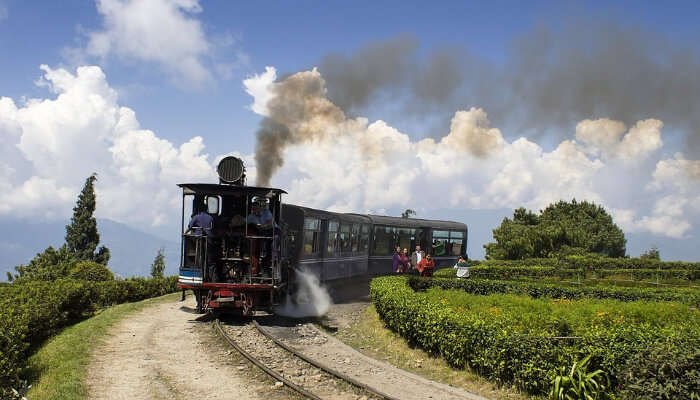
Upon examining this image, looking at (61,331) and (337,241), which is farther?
(337,241)

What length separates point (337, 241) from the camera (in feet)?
86.0

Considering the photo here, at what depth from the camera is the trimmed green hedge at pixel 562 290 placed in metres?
18.7

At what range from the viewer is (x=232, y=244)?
16984 mm

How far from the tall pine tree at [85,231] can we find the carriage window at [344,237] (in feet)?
123

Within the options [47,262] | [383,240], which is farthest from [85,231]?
[383,240]

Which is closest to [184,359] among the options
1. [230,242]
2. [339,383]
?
[339,383]

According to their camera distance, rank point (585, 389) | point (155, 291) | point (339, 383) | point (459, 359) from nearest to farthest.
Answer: point (585, 389) → point (339, 383) → point (459, 359) → point (155, 291)

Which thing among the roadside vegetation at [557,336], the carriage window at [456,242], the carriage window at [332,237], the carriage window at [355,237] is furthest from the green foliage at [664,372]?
the carriage window at [456,242]

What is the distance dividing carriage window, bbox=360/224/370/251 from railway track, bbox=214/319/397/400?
15.0 metres

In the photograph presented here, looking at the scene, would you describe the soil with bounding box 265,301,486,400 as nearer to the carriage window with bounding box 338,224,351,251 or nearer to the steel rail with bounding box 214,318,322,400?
the steel rail with bounding box 214,318,322,400

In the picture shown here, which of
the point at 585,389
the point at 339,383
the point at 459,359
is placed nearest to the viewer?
the point at 585,389

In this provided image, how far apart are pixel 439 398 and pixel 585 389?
2.52 metres

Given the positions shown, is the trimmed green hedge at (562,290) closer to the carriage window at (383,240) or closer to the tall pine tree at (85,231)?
the carriage window at (383,240)

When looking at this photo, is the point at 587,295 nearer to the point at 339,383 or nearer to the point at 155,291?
the point at 339,383
